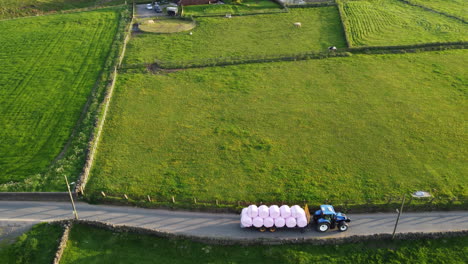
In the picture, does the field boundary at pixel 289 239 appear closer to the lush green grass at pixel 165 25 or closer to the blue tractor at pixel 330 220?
the blue tractor at pixel 330 220

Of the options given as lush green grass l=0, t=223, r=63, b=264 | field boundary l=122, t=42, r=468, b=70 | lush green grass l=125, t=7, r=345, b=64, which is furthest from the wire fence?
lush green grass l=125, t=7, r=345, b=64

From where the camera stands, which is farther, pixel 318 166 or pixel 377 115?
pixel 377 115

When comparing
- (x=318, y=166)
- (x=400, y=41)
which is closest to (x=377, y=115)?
(x=318, y=166)

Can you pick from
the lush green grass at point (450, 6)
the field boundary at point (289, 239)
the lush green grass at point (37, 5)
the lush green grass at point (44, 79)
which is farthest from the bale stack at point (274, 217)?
the lush green grass at point (37, 5)

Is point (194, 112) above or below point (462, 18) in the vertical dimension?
below

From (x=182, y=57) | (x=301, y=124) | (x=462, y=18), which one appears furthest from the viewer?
(x=462, y=18)

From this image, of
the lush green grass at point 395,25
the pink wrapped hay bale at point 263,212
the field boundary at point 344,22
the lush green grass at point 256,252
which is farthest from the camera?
the lush green grass at point 395,25

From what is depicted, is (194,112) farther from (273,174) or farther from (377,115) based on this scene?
(377,115)

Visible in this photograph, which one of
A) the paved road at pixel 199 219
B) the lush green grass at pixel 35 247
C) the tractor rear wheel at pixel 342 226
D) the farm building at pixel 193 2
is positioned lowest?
the lush green grass at pixel 35 247
